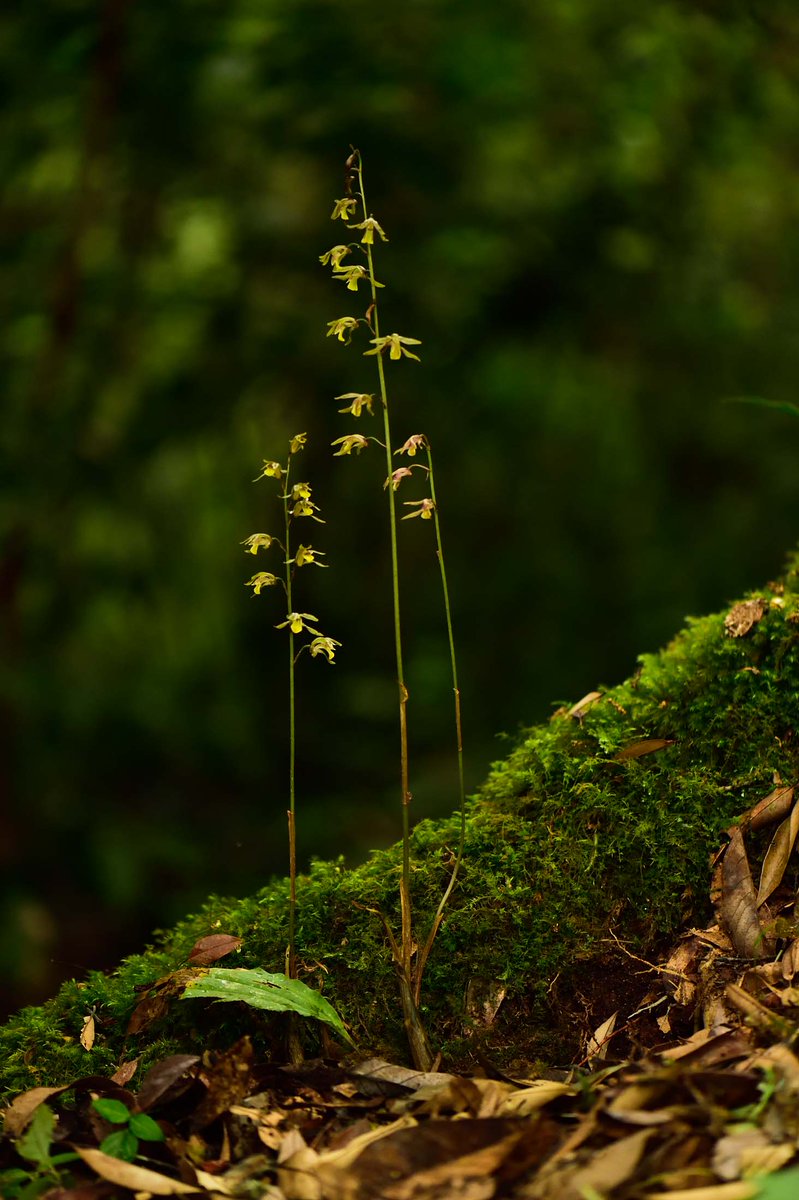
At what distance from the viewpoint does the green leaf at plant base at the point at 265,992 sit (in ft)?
6.17

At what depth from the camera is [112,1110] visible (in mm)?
1645

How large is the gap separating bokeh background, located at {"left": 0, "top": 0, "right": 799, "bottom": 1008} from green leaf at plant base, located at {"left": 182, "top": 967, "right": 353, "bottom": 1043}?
322cm

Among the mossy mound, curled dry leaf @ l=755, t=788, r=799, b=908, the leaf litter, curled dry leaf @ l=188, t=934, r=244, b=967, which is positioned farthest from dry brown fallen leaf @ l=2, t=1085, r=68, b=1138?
curled dry leaf @ l=755, t=788, r=799, b=908

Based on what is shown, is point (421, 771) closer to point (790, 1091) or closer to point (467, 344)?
point (467, 344)

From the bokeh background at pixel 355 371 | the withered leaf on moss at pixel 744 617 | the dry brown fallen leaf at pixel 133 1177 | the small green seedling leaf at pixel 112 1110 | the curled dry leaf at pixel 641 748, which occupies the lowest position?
the dry brown fallen leaf at pixel 133 1177

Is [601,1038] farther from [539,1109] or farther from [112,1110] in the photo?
[112,1110]

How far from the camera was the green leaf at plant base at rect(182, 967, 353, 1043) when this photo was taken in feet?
6.17

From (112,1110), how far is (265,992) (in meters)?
0.36

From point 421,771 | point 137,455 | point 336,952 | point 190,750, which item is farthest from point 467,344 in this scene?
point 336,952

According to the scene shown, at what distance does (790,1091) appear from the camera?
1.41 metres

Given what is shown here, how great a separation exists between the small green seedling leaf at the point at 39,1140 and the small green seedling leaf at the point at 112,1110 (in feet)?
0.25

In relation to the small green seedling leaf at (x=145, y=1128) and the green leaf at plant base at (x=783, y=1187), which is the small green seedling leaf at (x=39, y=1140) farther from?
the green leaf at plant base at (x=783, y=1187)

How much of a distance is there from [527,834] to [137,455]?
4.05 m

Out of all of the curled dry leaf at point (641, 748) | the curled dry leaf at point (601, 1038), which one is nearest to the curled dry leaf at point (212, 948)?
the curled dry leaf at point (601, 1038)
